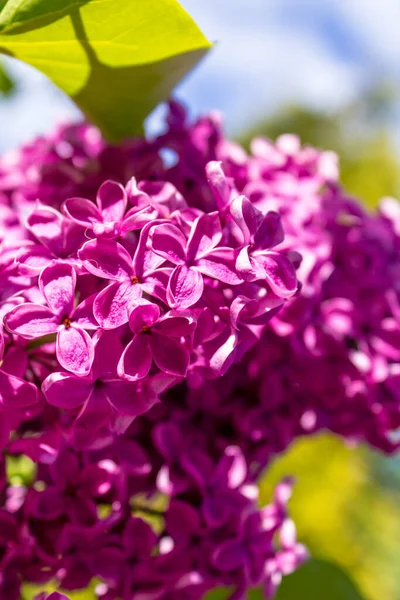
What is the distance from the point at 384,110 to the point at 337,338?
6111mm

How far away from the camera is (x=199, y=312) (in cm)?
48

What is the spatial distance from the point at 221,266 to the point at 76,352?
106 mm

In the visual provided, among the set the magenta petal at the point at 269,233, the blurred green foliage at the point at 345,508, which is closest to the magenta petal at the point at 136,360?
the magenta petal at the point at 269,233

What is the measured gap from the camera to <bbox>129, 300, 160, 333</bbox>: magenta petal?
451 millimetres

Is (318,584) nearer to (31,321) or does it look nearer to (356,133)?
(31,321)

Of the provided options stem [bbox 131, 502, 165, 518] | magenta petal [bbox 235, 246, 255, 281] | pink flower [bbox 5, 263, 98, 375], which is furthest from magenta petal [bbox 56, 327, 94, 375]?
stem [bbox 131, 502, 165, 518]

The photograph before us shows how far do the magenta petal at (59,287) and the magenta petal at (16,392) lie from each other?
5 centimetres

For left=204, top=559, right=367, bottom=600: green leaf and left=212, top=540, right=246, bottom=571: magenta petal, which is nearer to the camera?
left=212, top=540, right=246, bottom=571: magenta petal

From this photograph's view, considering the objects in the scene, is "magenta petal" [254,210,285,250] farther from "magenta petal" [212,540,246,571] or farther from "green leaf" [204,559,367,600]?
"green leaf" [204,559,367,600]

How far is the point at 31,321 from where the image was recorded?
471 mm

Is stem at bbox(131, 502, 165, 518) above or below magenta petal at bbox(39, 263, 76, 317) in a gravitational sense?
below

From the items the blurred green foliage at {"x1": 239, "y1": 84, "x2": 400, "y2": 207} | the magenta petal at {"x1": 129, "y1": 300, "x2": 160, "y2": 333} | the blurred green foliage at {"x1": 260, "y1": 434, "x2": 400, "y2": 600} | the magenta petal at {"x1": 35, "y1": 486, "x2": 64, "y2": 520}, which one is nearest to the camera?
the magenta petal at {"x1": 129, "y1": 300, "x2": 160, "y2": 333}

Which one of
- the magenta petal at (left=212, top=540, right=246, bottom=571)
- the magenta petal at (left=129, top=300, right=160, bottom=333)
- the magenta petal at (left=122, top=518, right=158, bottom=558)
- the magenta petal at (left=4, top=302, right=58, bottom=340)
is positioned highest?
the magenta petal at (left=4, top=302, right=58, bottom=340)

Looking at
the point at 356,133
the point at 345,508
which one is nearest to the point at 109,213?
the point at 345,508
